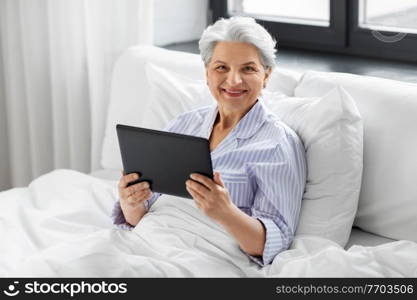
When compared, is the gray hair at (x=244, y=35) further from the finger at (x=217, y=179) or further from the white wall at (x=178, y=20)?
the white wall at (x=178, y=20)

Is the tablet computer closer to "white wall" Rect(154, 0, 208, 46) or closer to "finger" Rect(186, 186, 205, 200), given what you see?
"finger" Rect(186, 186, 205, 200)

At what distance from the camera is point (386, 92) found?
2373 mm

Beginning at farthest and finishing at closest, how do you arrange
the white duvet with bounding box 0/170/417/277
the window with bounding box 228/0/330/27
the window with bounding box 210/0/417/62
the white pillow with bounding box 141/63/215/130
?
the window with bounding box 228/0/330/27 → the window with bounding box 210/0/417/62 → the white pillow with bounding box 141/63/215/130 → the white duvet with bounding box 0/170/417/277

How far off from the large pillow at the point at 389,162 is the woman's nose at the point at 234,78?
364 millimetres

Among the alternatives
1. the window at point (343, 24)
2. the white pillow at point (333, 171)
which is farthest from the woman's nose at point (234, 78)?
the window at point (343, 24)

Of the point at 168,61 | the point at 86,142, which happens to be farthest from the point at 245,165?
the point at 86,142

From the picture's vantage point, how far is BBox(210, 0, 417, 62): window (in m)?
2.96

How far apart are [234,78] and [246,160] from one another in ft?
0.68

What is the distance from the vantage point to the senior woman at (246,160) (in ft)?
6.95

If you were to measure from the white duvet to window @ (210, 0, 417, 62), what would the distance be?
0.99 m

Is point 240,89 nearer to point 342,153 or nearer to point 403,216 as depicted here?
point 342,153

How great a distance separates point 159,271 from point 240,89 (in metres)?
0.54

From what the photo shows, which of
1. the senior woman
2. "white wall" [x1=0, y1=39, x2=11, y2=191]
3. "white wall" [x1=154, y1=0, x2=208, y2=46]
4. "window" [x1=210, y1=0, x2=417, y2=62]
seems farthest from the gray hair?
"white wall" [x1=0, y1=39, x2=11, y2=191]

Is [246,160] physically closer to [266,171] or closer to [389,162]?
[266,171]
